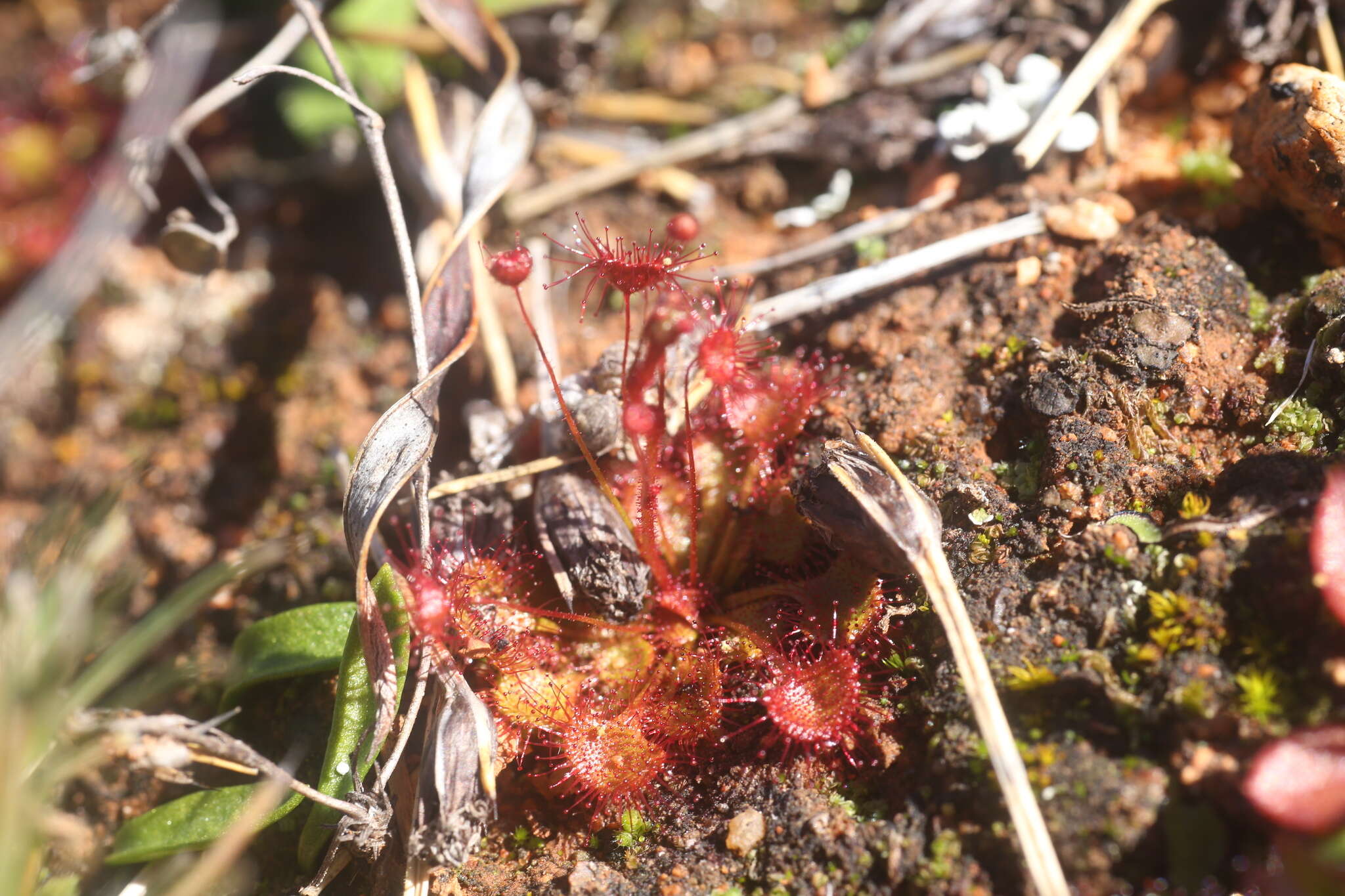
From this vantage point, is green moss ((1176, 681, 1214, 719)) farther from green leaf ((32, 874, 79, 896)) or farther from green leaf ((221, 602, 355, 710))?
green leaf ((32, 874, 79, 896))

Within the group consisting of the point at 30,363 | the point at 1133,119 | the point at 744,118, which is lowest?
the point at 30,363

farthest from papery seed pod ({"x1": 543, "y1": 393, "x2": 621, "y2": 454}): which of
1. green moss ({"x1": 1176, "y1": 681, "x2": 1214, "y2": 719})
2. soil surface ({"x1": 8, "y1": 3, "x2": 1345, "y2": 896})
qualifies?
green moss ({"x1": 1176, "y1": 681, "x2": 1214, "y2": 719})

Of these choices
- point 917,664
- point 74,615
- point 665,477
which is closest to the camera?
point 74,615

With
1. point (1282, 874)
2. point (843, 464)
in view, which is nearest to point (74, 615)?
point (843, 464)

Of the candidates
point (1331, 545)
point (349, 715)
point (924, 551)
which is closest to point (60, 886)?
point (349, 715)

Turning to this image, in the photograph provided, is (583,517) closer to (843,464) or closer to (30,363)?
(843,464)

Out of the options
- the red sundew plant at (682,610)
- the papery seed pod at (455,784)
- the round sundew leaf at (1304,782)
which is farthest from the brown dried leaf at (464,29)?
the round sundew leaf at (1304,782)

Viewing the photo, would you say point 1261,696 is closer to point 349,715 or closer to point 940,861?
point 940,861
